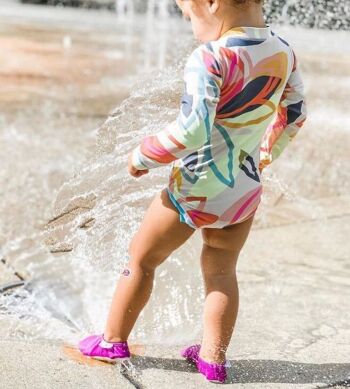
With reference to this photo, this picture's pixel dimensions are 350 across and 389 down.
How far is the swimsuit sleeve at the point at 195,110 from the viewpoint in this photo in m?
2.29

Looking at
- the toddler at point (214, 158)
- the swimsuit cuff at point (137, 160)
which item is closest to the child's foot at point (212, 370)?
Answer: the toddler at point (214, 158)

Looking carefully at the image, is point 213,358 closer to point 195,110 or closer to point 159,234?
point 159,234

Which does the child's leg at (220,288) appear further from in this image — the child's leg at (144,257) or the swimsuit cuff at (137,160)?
the swimsuit cuff at (137,160)

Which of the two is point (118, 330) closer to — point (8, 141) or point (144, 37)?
point (8, 141)

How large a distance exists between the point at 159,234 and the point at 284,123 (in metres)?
0.58

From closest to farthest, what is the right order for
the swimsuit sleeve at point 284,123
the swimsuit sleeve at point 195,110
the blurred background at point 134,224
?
the swimsuit sleeve at point 195,110, the swimsuit sleeve at point 284,123, the blurred background at point 134,224

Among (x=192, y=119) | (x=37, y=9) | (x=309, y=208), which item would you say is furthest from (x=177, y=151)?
(x=37, y=9)

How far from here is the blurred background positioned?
323 cm

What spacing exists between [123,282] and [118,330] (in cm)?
16

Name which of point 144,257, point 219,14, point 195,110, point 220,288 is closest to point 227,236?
point 220,288

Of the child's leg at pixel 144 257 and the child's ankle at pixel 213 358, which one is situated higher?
the child's leg at pixel 144 257

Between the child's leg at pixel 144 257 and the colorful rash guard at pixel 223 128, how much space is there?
0.05 m

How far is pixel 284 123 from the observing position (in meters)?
2.78

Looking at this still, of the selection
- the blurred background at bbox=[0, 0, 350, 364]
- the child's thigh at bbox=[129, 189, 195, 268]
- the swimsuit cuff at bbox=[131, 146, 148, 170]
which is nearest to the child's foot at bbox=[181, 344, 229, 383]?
the blurred background at bbox=[0, 0, 350, 364]
